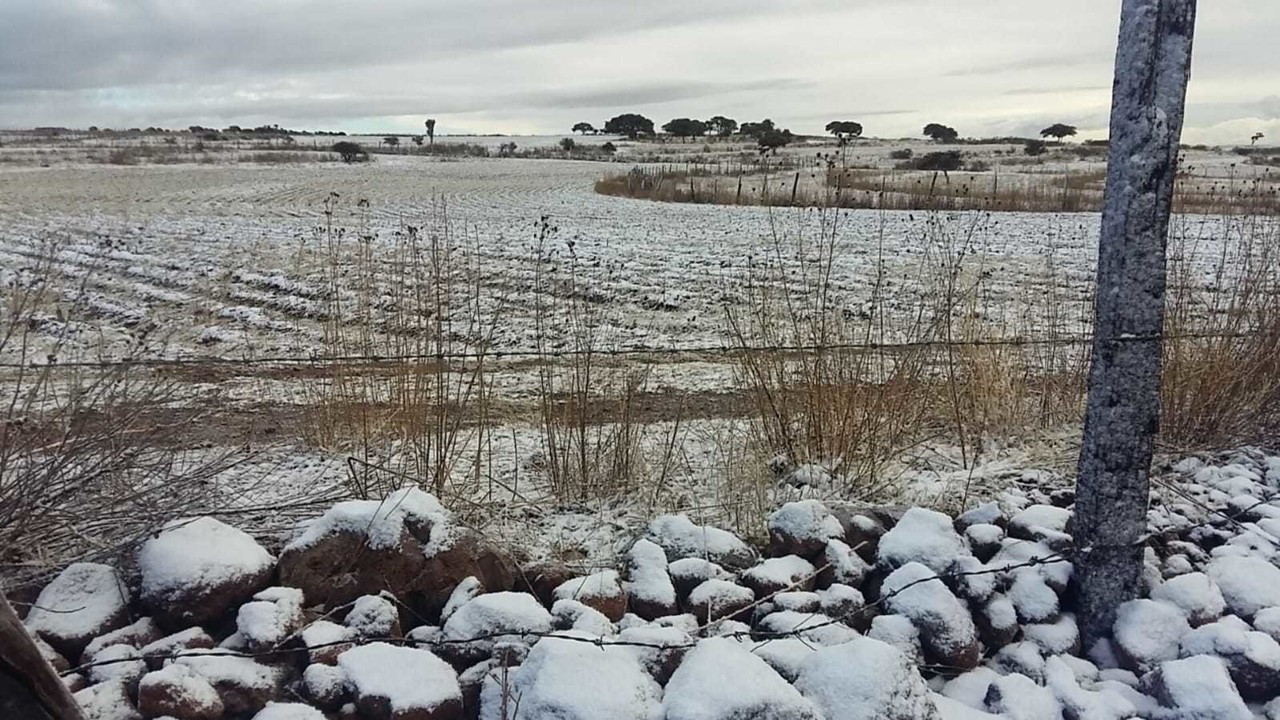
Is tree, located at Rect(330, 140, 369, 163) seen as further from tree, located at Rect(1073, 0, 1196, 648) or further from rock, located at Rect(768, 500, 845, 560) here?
tree, located at Rect(1073, 0, 1196, 648)

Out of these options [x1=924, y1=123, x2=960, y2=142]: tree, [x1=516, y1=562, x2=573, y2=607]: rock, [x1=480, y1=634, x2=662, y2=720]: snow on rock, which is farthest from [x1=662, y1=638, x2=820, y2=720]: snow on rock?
[x1=924, y1=123, x2=960, y2=142]: tree

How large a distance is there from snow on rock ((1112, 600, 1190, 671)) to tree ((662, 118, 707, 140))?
6216 centimetres

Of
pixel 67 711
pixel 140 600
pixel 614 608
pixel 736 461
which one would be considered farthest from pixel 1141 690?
pixel 140 600

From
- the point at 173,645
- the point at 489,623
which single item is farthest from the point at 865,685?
the point at 173,645

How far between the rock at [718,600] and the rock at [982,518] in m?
1.07

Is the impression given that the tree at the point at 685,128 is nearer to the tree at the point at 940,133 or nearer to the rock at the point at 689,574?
the tree at the point at 940,133

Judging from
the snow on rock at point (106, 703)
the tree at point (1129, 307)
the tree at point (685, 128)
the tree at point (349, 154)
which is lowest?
the snow on rock at point (106, 703)

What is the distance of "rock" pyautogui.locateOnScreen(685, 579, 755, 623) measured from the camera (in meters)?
2.91

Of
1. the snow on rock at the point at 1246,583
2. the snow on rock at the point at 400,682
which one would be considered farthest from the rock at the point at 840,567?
the snow on rock at the point at 400,682

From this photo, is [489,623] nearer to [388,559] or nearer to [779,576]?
[388,559]

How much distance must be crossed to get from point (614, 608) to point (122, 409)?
6.86ft

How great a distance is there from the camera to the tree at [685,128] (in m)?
63.9

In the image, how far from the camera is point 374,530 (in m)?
2.96

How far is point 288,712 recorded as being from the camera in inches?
88.3
